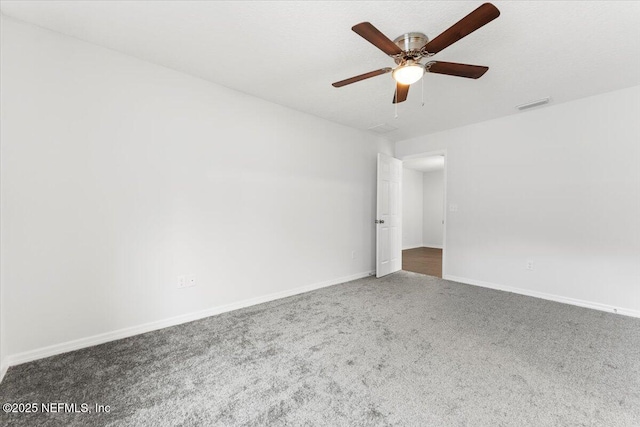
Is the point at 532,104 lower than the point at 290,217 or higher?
higher

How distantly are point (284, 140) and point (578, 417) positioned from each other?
350 centimetres

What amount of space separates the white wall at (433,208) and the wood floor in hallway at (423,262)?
1119 mm

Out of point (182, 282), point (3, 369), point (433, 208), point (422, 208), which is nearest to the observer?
point (3, 369)

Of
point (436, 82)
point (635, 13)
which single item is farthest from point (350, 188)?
point (635, 13)

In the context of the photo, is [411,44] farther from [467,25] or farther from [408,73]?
[467,25]

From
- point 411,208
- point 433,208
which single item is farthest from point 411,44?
point 433,208

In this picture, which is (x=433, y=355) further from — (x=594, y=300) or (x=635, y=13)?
(x=635, y=13)

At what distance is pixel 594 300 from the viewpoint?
3.15 meters

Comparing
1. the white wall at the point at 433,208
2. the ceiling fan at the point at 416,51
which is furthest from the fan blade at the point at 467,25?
the white wall at the point at 433,208

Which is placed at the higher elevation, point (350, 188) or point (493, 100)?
point (493, 100)

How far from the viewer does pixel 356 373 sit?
185cm

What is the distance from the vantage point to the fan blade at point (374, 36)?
1.56m

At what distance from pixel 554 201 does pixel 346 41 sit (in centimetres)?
336

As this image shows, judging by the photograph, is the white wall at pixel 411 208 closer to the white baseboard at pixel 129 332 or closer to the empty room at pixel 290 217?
the empty room at pixel 290 217
